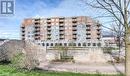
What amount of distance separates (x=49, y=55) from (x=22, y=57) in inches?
721

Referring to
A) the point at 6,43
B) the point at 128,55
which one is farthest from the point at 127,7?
the point at 6,43

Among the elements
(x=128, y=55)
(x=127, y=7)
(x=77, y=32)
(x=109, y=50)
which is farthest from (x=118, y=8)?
(x=77, y=32)

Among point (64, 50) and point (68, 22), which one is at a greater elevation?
point (68, 22)

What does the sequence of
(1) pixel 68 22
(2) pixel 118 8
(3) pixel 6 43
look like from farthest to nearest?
(1) pixel 68 22
(3) pixel 6 43
(2) pixel 118 8

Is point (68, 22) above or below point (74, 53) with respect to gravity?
above

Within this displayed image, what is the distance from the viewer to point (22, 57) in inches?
747

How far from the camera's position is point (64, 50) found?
125 ft

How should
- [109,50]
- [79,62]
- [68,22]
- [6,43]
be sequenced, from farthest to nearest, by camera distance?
1. [68,22]
2. [109,50]
3. [79,62]
4. [6,43]

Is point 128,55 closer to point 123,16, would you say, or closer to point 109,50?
point 123,16

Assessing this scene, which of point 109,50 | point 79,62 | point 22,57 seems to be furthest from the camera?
point 109,50

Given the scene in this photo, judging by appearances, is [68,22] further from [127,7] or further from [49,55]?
[127,7]

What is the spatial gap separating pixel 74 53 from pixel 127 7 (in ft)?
83.4

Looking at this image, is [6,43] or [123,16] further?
[6,43]

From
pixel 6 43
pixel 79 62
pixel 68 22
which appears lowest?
pixel 79 62
